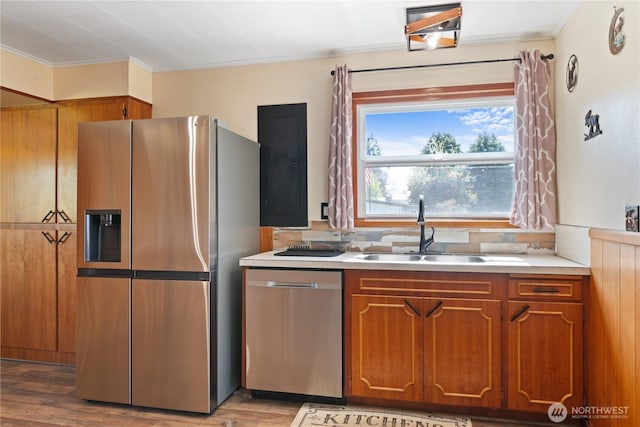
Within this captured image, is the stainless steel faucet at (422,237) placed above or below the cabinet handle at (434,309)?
above

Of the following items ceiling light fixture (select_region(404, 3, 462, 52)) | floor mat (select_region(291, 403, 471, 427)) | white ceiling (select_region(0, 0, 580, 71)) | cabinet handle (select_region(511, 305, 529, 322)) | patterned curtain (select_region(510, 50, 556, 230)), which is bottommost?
floor mat (select_region(291, 403, 471, 427))

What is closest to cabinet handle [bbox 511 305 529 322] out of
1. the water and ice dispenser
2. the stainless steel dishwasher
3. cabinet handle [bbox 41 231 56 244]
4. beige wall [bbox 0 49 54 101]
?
the stainless steel dishwasher

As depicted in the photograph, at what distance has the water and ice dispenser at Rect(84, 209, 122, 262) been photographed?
2.72 meters

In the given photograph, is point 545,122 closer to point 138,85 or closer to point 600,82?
point 600,82

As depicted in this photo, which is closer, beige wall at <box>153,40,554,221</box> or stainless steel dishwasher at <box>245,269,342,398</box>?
stainless steel dishwasher at <box>245,269,342,398</box>

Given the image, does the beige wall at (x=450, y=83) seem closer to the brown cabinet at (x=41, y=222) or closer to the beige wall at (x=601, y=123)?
the beige wall at (x=601, y=123)

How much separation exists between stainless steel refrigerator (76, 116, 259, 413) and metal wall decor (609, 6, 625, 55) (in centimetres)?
211

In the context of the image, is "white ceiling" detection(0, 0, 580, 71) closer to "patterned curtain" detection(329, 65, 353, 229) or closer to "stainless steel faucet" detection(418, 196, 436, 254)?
"patterned curtain" detection(329, 65, 353, 229)

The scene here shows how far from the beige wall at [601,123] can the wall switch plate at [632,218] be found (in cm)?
4

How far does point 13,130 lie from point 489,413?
4.22m

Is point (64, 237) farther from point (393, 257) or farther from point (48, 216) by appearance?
point (393, 257)

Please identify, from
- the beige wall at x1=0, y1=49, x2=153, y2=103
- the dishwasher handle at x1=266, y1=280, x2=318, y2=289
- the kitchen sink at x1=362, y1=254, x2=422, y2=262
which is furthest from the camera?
the beige wall at x1=0, y1=49, x2=153, y2=103

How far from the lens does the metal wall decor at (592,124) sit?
216 centimetres

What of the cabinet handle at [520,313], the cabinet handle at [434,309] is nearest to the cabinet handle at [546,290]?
the cabinet handle at [520,313]
